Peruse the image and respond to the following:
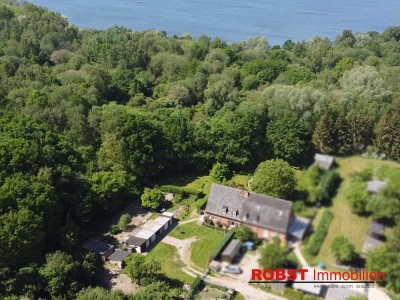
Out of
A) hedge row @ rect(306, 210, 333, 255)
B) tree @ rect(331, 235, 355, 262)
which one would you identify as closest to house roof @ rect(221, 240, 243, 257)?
hedge row @ rect(306, 210, 333, 255)

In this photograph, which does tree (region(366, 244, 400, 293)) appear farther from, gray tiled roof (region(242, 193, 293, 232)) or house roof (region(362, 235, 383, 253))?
gray tiled roof (region(242, 193, 293, 232))

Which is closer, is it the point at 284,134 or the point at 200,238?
the point at 284,134

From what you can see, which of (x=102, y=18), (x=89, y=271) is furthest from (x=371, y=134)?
(x=102, y=18)

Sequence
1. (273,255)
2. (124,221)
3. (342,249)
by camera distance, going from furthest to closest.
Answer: (124,221) < (273,255) < (342,249)

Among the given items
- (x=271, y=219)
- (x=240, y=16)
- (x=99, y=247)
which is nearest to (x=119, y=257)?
(x=99, y=247)

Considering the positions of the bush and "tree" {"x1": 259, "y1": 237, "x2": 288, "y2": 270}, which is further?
the bush

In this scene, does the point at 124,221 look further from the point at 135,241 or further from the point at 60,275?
the point at 60,275

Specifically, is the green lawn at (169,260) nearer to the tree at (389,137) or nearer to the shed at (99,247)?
the shed at (99,247)

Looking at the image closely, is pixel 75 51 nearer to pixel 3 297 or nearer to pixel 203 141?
pixel 203 141
